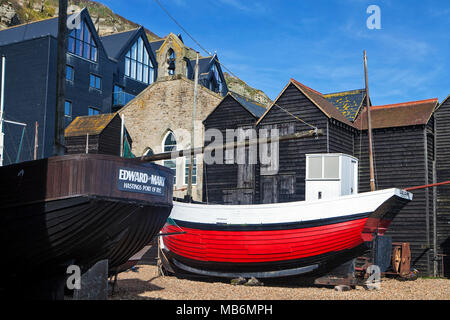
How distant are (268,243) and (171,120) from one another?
15.1 m

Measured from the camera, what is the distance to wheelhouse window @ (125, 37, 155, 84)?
4259cm

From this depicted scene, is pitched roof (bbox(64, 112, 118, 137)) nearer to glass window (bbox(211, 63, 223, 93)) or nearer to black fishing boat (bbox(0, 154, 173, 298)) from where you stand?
glass window (bbox(211, 63, 223, 93))

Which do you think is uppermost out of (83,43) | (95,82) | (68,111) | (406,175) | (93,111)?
(83,43)

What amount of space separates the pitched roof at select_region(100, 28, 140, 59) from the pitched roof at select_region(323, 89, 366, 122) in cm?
2126

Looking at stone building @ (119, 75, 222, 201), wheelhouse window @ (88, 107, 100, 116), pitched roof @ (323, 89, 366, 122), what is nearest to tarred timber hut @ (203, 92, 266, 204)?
stone building @ (119, 75, 222, 201)

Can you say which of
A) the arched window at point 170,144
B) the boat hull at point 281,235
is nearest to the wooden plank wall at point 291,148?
the boat hull at point 281,235

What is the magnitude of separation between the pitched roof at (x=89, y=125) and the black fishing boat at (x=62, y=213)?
829 inches

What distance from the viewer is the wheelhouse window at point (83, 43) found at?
34.9 m

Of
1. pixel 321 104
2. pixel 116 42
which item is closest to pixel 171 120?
pixel 321 104

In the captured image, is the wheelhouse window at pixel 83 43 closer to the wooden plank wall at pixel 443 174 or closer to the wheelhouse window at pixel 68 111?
the wheelhouse window at pixel 68 111

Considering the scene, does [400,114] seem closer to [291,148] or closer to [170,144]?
[291,148]

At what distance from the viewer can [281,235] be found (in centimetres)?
1596

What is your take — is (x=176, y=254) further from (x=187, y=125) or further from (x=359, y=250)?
(x=187, y=125)

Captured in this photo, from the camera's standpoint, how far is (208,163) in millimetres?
26203
